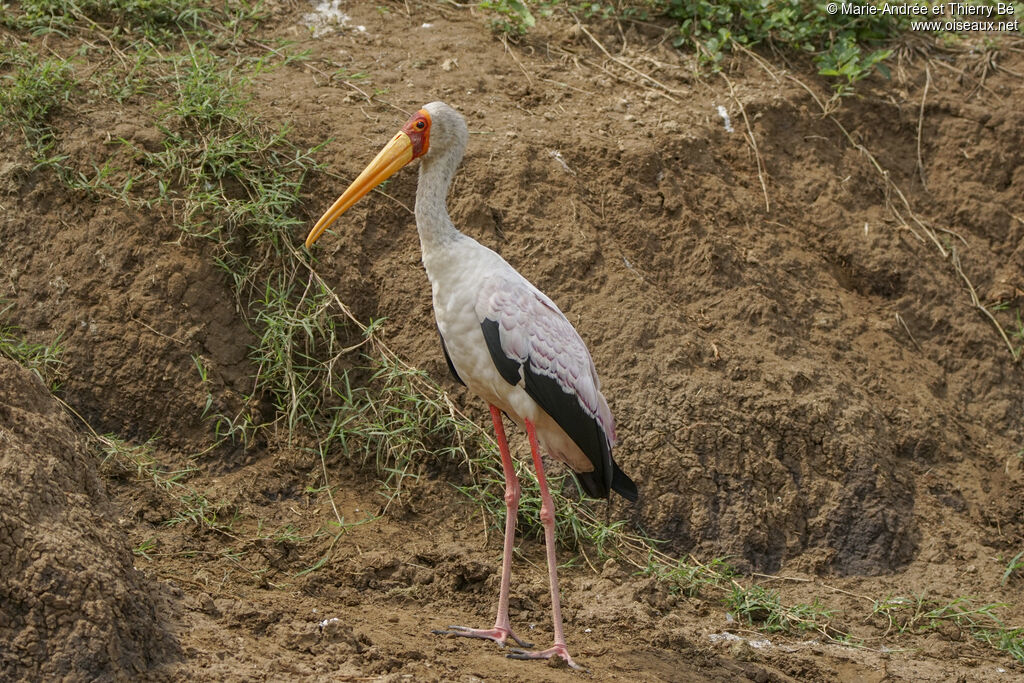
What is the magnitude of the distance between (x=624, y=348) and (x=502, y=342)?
53.7 inches

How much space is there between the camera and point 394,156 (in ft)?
15.3

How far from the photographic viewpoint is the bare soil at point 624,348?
441 cm

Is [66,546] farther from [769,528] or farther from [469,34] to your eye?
[469,34]

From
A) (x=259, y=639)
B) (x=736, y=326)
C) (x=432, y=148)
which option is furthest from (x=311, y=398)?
(x=736, y=326)

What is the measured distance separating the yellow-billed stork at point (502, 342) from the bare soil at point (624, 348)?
40cm

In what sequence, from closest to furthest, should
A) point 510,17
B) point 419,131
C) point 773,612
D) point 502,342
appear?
point 502,342 < point 419,131 < point 773,612 < point 510,17

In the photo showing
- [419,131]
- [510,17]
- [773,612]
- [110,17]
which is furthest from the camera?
[510,17]

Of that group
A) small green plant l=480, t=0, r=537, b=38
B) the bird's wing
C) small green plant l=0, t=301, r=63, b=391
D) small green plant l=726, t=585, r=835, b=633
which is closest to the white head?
the bird's wing

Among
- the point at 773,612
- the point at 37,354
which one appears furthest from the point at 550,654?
the point at 37,354

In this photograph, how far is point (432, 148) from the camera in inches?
184

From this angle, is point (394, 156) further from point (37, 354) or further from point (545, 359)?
point (37, 354)

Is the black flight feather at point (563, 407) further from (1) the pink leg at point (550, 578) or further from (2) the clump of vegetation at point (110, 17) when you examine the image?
(2) the clump of vegetation at point (110, 17)

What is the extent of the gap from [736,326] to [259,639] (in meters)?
3.02

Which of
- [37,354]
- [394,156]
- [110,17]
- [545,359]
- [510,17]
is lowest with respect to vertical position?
[37,354]
